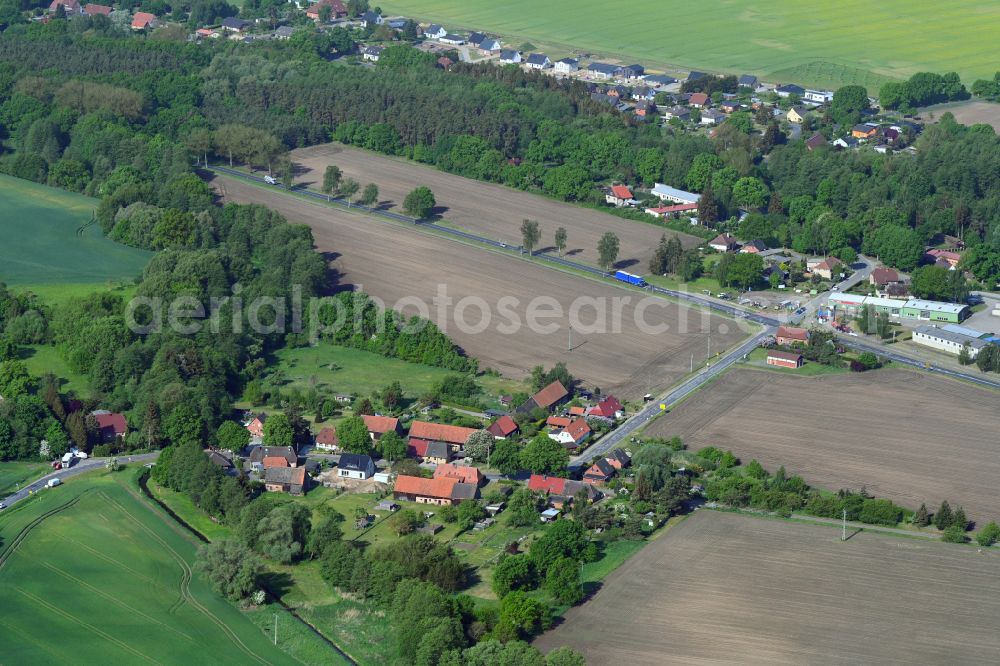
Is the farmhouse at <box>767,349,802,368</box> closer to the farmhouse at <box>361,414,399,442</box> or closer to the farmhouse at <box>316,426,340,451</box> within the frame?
the farmhouse at <box>361,414,399,442</box>

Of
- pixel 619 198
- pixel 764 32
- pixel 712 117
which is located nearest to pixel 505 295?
pixel 619 198

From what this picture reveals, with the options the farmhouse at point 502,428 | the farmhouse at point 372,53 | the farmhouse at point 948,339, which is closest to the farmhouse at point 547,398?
the farmhouse at point 502,428

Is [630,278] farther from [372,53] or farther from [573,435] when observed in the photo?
[372,53]

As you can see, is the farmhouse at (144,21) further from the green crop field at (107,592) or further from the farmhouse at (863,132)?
the green crop field at (107,592)

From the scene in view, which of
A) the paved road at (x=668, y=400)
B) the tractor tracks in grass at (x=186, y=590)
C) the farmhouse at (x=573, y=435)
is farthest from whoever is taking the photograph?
the farmhouse at (x=573, y=435)

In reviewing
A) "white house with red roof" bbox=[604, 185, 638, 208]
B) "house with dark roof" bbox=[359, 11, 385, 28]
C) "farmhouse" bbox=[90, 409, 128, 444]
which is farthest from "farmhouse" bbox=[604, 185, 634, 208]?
"house with dark roof" bbox=[359, 11, 385, 28]
